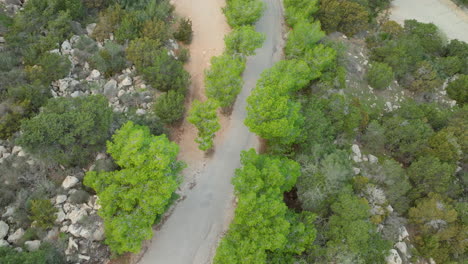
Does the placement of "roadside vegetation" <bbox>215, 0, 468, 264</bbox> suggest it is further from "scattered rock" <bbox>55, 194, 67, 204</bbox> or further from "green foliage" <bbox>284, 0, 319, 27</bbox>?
"scattered rock" <bbox>55, 194, 67, 204</bbox>

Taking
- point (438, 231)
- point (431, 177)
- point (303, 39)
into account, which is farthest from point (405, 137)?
point (303, 39)

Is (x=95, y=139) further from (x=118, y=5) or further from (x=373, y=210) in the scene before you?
(x=373, y=210)

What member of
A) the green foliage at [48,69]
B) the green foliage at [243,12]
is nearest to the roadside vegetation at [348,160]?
the green foliage at [243,12]

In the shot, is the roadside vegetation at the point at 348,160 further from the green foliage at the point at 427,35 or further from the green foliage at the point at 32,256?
the green foliage at the point at 32,256

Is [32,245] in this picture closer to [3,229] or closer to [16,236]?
[16,236]

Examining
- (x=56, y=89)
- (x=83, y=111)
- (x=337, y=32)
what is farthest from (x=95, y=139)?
(x=337, y=32)
